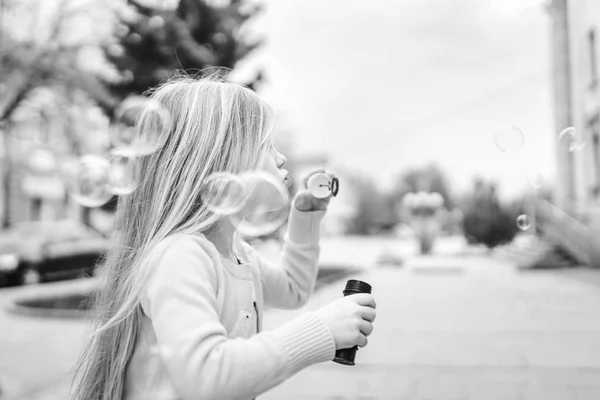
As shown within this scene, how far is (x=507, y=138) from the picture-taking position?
248 cm

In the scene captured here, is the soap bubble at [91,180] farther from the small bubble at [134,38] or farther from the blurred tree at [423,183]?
the blurred tree at [423,183]

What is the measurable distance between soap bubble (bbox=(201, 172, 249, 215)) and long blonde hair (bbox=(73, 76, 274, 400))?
13 millimetres

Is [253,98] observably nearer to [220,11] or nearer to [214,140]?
[214,140]

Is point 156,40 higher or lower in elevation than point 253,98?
higher

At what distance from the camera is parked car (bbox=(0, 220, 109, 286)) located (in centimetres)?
942

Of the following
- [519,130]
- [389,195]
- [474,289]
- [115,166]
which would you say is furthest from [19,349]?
[389,195]

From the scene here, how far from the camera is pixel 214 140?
1217 millimetres

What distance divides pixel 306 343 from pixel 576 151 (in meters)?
9.62

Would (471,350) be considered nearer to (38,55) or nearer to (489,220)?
(38,55)

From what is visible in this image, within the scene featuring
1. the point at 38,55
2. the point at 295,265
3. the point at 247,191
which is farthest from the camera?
the point at 38,55

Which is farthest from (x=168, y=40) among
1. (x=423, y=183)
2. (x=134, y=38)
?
(x=423, y=183)

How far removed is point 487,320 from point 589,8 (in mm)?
3013

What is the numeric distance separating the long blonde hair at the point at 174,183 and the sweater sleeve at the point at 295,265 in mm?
Result: 315

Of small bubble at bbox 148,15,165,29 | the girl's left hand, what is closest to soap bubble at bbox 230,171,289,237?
the girl's left hand
